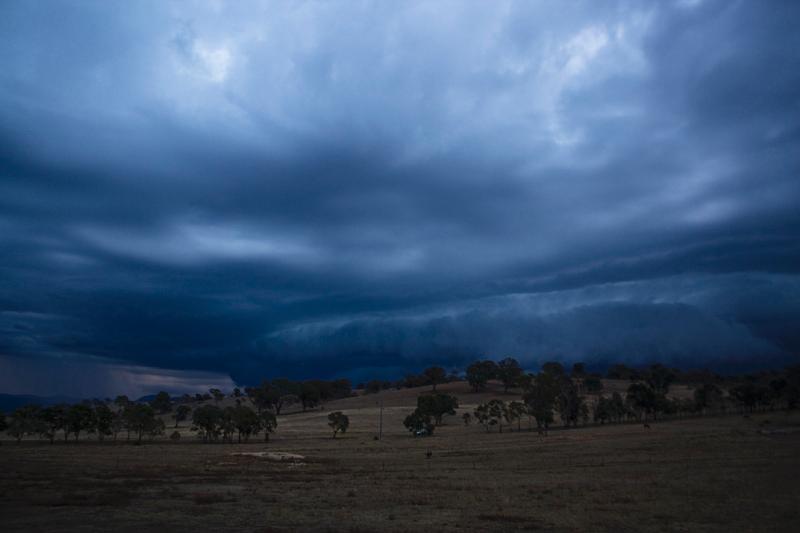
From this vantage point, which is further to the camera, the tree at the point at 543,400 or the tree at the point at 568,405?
the tree at the point at 568,405

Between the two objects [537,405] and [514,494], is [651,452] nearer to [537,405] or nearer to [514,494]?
[514,494]

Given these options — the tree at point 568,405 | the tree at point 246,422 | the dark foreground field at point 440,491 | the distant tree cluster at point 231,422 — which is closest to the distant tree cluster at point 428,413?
the tree at point 568,405

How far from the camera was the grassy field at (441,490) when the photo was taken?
27.3 meters

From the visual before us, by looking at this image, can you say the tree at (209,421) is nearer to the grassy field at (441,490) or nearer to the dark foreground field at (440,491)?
the grassy field at (441,490)

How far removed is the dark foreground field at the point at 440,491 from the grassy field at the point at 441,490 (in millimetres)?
102

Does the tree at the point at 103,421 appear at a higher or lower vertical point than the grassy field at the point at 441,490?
higher

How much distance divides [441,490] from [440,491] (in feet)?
1.83

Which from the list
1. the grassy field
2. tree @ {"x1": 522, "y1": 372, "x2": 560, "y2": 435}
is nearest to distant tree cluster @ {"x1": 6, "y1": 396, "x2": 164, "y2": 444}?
the grassy field

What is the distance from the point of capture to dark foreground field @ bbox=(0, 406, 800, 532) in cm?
2733

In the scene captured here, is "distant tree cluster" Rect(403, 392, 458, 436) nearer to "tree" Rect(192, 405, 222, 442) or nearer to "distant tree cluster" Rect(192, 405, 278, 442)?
"distant tree cluster" Rect(192, 405, 278, 442)

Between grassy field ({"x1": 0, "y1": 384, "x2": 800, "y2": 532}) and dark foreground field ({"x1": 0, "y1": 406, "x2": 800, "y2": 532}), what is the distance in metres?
0.10

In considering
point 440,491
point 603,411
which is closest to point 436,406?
point 603,411

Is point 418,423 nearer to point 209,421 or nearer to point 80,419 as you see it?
point 209,421

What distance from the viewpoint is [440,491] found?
39.0 metres
